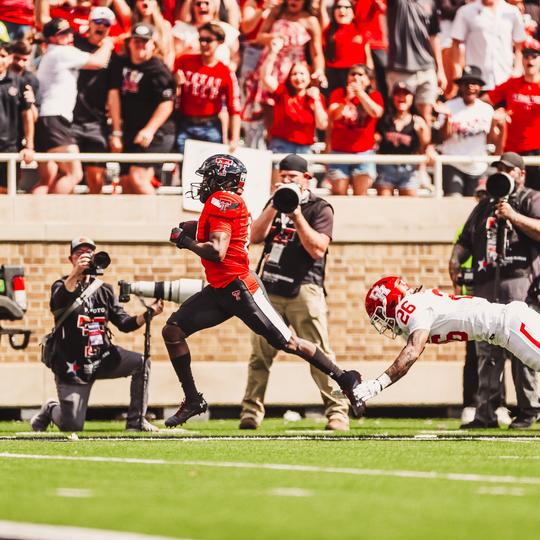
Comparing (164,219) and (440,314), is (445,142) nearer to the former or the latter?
(164,219)

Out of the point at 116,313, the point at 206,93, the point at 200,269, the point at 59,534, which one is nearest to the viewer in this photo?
the point at 59,534

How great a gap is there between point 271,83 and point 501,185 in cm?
464

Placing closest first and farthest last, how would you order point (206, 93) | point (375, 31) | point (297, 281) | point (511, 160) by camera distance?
1. point (511, 160)
2. point (297, 281)
3. point (206, 93)
4. point (375, 31)

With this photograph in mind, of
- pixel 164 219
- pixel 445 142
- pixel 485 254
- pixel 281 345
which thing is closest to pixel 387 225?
pixel 445 142

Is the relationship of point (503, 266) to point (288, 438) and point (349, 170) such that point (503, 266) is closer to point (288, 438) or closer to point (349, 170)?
point (288, 438)

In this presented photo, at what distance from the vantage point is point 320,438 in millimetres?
12633

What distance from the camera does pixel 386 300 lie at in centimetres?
1194

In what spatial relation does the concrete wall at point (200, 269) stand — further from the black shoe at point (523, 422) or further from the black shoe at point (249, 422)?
the black shoe at point (523, 422)

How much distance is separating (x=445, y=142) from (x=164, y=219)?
3.23 meters

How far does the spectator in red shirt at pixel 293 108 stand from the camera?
17750 millimetres

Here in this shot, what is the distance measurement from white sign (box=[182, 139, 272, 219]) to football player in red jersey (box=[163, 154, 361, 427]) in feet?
14.2

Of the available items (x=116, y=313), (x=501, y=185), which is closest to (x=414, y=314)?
(x=501, y=185)

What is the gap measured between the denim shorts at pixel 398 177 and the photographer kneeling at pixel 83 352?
14.8 feet

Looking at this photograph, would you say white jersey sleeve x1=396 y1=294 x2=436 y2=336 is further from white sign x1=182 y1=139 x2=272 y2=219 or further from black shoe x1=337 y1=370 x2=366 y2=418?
white sign x1=182 y1=139 x2=272 y2=219
